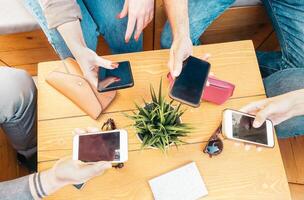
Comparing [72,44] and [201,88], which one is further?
[72,44]

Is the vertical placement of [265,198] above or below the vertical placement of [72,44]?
below

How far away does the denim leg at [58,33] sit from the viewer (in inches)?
44.9

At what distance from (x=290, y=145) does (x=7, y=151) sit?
1146 millimetres

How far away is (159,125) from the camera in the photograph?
2.88 feet

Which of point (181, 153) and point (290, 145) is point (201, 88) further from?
point (290, 145)

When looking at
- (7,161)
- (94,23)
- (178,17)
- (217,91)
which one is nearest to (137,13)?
(178,17)

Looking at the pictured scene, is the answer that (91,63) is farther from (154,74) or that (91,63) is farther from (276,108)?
(276,108)

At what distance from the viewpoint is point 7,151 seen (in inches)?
55.9

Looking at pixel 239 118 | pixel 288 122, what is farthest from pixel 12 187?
pixel 288 122

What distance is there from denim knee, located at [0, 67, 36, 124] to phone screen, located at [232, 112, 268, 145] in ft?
2.12

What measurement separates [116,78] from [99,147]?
0.67 feet

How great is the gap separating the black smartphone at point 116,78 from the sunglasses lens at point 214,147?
266mm

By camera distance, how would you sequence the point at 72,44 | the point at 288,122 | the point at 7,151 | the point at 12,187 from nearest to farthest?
the point at 12,187
the point at 72,44
the point at 288,122
the point at 7,151

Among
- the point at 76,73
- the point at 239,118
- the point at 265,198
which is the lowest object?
the point at 265,198
